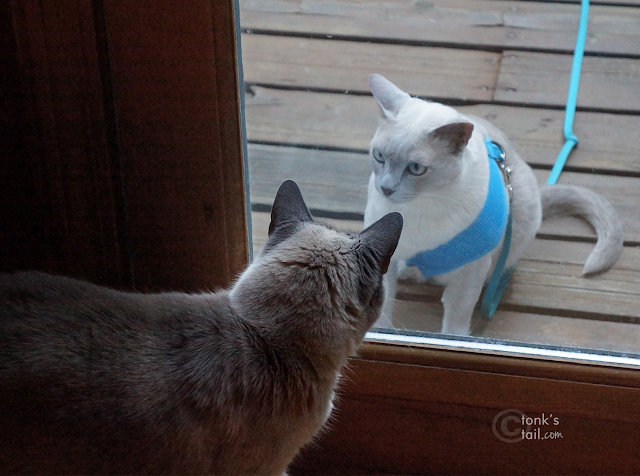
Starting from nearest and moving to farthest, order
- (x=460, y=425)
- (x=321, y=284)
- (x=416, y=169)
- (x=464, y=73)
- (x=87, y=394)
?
(x=87, y=394) → (x=321, y=284) → (x=460, y=425) → (x=416, y=169) → (x=464, y=73)

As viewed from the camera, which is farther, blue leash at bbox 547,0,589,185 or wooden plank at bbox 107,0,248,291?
blue leash at bbox 547,0,589,185

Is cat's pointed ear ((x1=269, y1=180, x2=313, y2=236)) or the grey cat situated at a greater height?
cat's pointed ear ((x1=269, y1=180, x2=313, y2=236))

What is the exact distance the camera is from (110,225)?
0.92m

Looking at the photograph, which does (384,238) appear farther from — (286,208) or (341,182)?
(341,182)

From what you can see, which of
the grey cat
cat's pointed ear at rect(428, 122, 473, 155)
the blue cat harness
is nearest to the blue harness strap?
the blue cat harness

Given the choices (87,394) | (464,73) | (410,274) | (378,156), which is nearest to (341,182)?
(378,156)

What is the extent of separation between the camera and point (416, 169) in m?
1.13

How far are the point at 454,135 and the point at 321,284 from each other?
46 centimetres

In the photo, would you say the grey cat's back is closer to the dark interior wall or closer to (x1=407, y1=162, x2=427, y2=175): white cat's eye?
the dark interior wall

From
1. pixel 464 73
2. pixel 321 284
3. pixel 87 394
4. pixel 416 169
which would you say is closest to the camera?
pixel 87 394

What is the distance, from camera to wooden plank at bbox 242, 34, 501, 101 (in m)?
1.17

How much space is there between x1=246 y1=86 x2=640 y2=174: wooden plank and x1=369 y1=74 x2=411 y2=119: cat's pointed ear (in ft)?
0.17

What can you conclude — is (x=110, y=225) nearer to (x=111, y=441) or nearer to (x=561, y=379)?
(x=111, y=441)

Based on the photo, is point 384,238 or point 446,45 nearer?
point 384,238
